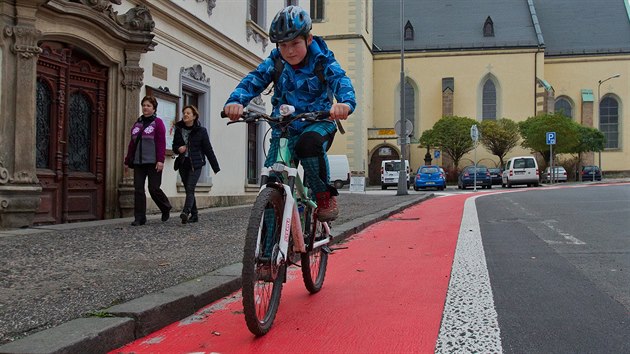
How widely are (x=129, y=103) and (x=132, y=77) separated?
476mm

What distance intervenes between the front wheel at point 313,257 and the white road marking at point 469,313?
1043mm

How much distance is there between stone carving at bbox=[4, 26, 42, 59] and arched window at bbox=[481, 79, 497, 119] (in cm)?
4836

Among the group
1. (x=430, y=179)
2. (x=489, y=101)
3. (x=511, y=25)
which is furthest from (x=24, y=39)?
(x=511, y=25)

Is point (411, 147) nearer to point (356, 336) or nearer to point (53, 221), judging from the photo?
point (53, 221)

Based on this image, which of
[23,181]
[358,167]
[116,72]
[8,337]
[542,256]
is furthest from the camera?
[358,167]

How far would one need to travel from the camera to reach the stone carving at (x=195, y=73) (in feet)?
40.8

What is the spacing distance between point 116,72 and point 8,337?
7839mm

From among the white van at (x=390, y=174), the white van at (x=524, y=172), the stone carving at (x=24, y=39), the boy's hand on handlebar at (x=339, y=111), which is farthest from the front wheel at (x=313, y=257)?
the white van at (x=390, y=174)

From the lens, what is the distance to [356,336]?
11.6 feet

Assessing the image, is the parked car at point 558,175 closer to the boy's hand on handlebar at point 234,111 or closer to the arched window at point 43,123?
the arched window at point 43,123

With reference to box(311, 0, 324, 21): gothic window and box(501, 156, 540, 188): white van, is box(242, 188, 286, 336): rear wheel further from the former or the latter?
box(311, 0, 324, 21): gothic window

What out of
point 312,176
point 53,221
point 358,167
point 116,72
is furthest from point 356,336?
point 358,167

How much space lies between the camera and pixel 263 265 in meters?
3.45

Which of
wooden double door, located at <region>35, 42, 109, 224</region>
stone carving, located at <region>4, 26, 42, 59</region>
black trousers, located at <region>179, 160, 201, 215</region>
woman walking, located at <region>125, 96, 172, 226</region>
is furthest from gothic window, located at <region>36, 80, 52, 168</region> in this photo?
black trousers, located at <region>179, 160, 201, 215</region>
